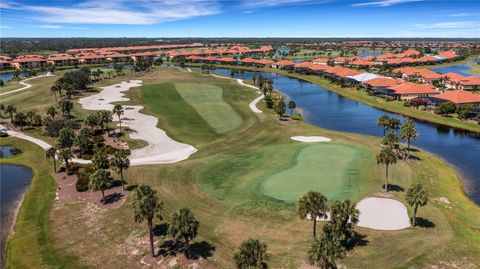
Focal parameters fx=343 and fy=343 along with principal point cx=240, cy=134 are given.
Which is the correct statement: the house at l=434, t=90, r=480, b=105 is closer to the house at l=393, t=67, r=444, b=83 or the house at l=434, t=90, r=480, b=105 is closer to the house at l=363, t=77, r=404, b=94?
the house at l=363, t=77, r=404, b=94

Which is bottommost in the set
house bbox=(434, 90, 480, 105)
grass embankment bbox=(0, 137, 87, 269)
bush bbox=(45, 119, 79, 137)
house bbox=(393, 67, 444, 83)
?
grass embankment bbox=(0, 137, 87, 269)

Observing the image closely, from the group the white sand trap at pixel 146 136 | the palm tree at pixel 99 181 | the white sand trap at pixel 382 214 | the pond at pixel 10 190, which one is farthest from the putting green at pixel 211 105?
the white sand trap at pixel 382 214

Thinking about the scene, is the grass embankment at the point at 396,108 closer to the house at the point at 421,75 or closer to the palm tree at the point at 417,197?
the house at the point at 421,75

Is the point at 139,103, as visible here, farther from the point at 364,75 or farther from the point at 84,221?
the point at 364,75

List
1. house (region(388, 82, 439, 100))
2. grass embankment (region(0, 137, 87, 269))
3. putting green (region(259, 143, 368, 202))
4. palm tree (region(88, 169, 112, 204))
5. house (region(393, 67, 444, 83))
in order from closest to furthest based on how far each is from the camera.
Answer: grass embankment (region(0, 137, 87, 269)) → palm tree (region(88, 169, 112, 204)) → putting green (region(259, 143, 368, 202)) → house (region(388, 82, 439, 100)) → house (region(393, 67, 444, 83))

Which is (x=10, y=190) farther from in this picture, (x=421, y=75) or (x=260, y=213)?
(x=421, y=75)

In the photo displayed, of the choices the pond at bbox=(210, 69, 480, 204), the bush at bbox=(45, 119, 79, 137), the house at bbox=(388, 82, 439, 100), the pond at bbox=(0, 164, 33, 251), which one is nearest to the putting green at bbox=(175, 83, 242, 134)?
the pond at bbox=(210, 69, 480, 204)

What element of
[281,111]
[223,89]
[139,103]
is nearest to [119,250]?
[281,111]
